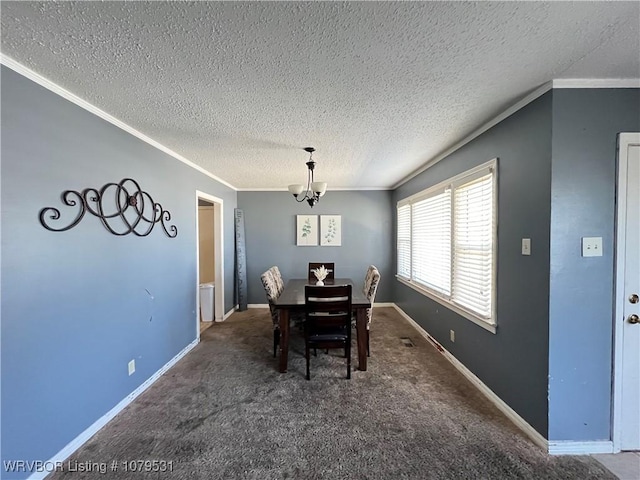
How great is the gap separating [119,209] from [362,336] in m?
2.56

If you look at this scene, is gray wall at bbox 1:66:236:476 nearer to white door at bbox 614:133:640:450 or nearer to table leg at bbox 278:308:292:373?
table leg at bbox 278:308:292:373

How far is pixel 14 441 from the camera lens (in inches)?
54.3

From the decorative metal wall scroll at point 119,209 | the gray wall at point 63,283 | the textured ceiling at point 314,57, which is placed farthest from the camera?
the decorative metal wall scroll at point 119,209

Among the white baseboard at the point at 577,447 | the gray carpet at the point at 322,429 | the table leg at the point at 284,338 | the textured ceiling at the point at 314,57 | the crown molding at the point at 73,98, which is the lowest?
the gray carpet at the point at 322,429

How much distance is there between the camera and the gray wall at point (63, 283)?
4.58 ft

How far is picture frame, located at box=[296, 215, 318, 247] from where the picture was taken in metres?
5.18

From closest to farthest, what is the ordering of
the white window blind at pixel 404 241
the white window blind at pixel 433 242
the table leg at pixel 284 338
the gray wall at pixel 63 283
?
the gray wall at pixel 63 283
the table leg at pixel 284 338
the white window blind at pixel 433 242
the white window blind at pixel 404 241

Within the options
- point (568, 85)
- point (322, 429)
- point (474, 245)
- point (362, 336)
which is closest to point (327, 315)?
point (362, 336)

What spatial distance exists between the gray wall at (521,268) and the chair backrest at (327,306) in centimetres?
125

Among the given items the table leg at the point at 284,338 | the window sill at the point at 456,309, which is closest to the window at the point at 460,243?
the window sill at the point at 456,309

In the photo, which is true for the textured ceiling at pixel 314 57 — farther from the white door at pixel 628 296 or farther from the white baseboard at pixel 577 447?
the white baseboard at pixel 577 447

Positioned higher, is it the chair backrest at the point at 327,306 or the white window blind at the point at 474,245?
the white window blind at the point at 474,245

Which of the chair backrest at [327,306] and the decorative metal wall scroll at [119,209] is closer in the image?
the decorative metal wall scroll at [119,209]

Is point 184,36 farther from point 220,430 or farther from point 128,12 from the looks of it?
point 220,430
